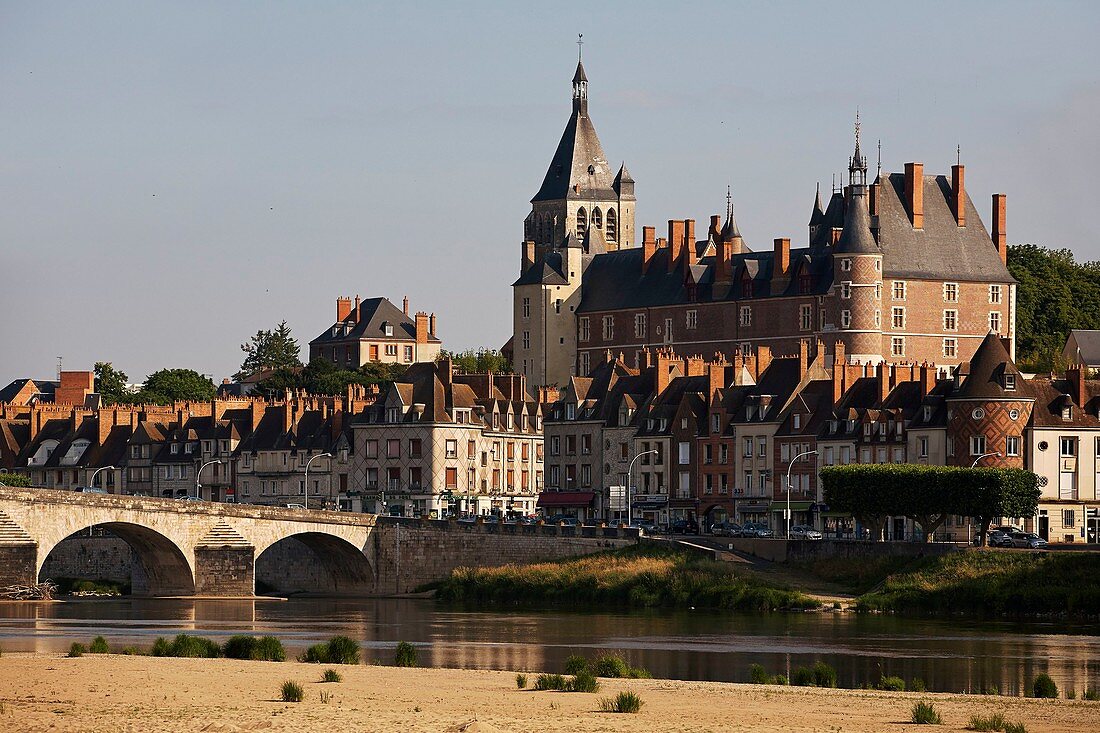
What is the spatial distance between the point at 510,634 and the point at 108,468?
1917 inches

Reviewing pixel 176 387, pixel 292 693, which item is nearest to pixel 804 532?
pixel 292 693

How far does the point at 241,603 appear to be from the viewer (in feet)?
257

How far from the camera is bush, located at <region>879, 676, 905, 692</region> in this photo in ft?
143

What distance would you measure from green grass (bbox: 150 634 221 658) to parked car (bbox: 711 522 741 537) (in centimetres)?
3462

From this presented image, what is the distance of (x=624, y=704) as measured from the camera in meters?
36.8

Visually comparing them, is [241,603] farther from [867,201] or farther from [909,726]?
[867,201]

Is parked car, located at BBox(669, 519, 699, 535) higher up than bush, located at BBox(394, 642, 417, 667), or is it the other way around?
parked car, located at BBox(669, 519, 699, 535)

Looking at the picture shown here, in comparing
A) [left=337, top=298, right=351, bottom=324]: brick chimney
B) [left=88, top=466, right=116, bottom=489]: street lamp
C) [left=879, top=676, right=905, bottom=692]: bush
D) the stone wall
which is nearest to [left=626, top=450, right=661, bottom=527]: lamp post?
the stone wall

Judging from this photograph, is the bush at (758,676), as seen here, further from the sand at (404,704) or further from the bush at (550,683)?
the bush at (550,683)

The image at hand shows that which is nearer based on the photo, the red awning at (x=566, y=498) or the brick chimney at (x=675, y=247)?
Result: the red awning at (x=566, y=498)

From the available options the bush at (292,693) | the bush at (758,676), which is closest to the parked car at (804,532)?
the bush at (758,676)

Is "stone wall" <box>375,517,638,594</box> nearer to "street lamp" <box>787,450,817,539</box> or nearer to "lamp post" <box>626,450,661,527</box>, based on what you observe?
"lamp post" <box>626,450,661,527</box>

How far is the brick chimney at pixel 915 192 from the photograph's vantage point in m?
129

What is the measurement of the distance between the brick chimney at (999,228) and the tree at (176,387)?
159 ft
